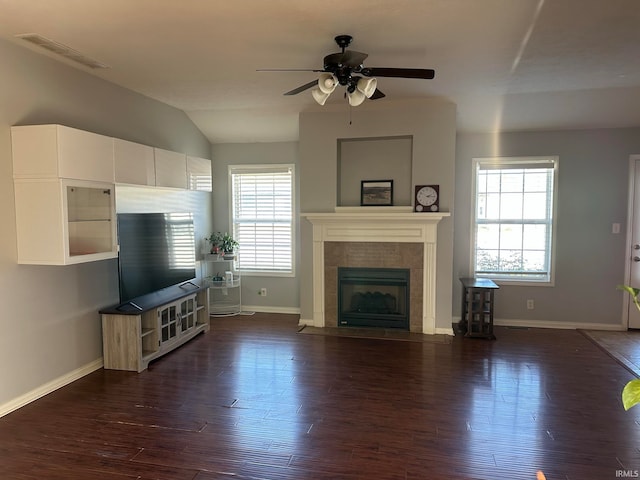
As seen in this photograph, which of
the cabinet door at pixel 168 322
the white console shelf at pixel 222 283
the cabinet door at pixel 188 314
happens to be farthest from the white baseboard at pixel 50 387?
the white console shelf at pixel 222 283

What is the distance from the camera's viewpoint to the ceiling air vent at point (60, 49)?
298cm

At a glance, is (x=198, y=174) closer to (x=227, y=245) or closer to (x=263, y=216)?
(x=227, y=245)

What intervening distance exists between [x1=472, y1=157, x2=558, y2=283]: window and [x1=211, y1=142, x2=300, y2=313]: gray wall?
2.40 m

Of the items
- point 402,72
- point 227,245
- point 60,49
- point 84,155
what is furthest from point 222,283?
point 402,72

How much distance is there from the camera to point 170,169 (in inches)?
176

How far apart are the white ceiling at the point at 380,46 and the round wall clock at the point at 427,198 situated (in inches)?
37.5

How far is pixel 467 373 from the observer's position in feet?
12.6

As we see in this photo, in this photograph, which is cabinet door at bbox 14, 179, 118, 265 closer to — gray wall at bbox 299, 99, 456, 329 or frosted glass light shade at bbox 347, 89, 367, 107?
frosted glass light shade at bbox 347, 89, 367, 107

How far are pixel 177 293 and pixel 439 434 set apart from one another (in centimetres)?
294

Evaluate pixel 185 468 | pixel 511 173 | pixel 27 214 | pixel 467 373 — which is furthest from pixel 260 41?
→ pixel 511 173

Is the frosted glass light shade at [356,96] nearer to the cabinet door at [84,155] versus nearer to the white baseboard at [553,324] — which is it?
the cabinet door at [84,155]

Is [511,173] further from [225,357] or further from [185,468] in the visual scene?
[185,468]

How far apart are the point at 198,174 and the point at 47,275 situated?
207 centimetres

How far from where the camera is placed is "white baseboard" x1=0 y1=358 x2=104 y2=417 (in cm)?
312
